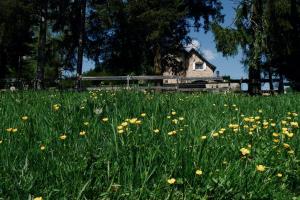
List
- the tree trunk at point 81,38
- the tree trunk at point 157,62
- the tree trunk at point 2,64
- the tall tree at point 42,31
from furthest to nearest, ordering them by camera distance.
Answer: the tree trunk at point 2,64 → the tree trunk at point 157,62 → the tall tree at point 42,31 → the tree trunk at point 81,38

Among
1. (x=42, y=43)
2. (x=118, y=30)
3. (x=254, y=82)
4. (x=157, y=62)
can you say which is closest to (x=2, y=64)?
(x=42, y=43)

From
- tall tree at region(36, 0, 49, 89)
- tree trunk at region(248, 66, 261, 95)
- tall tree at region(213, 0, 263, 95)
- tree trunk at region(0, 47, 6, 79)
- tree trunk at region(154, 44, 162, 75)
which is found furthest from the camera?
tree trunk at region(0, 47, 6, 79)

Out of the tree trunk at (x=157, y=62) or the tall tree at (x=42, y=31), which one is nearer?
the tall tree at (x=42, y=31)

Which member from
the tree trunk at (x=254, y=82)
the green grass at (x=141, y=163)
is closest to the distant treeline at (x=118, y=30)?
the tree trunk at (x=254, y=82)

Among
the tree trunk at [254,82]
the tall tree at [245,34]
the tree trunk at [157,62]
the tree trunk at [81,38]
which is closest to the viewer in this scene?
the tall tree at [245,34]

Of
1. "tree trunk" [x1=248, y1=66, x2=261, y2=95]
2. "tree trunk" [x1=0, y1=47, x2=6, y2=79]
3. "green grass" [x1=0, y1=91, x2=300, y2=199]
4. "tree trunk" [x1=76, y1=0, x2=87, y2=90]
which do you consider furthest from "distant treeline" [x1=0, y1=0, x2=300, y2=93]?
"green grass" [x1=0, y1=91, x2=300, y2=199]

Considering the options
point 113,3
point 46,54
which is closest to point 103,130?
point 113,3

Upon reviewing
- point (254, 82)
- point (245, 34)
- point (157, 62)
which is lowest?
point (254, 82)

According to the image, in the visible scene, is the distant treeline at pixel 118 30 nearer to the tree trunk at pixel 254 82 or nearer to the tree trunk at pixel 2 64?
the tree trunk at pixel 254 82

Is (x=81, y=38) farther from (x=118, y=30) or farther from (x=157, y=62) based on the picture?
(x=157, y=62)

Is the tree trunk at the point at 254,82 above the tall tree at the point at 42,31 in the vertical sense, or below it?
below

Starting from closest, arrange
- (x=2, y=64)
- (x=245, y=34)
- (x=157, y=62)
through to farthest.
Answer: (x=245, y=34) < (x=157, y=62) < (x=2, y=64)

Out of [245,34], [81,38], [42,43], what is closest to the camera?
[245,34]

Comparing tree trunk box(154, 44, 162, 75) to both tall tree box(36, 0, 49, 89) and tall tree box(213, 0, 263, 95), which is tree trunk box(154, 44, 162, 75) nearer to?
tall tree box(36, 0, 49, 89)
